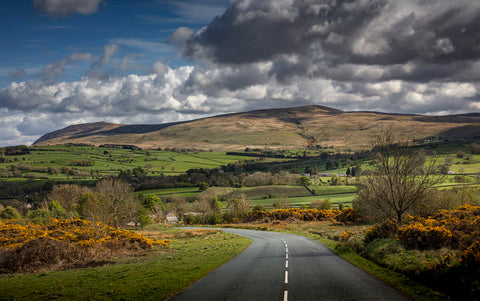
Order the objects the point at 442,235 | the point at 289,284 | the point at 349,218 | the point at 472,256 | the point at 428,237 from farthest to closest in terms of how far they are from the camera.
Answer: the point at 349,218 < the point at 428,237 < the point at 442,235 < the point at 289,284 < the point at 472,256

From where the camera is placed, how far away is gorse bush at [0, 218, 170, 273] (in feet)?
78.9

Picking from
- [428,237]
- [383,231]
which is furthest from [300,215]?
[428,237]

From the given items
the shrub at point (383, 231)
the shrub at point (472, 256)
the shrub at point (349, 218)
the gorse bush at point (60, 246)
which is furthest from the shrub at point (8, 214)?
the shrub at point (472, 256)

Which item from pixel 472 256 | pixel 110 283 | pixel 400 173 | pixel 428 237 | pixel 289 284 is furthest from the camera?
pixel 400 173

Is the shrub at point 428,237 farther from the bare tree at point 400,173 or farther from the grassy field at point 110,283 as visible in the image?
the grassy field at point 110,283

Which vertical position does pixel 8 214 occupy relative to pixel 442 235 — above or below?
below

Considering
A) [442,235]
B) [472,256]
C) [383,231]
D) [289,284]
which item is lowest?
[383,231]

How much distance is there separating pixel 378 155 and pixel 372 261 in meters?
9.48

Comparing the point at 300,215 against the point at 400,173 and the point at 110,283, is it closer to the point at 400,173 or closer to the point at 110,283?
the point at 400,173

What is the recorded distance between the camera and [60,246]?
26.2 metres

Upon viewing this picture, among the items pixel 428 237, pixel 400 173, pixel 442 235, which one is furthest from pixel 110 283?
pixel 400 173

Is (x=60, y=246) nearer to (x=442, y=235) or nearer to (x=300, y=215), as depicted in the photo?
(x=442, y=235)

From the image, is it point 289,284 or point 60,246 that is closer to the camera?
point 289,284

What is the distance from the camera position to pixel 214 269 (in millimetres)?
20547
